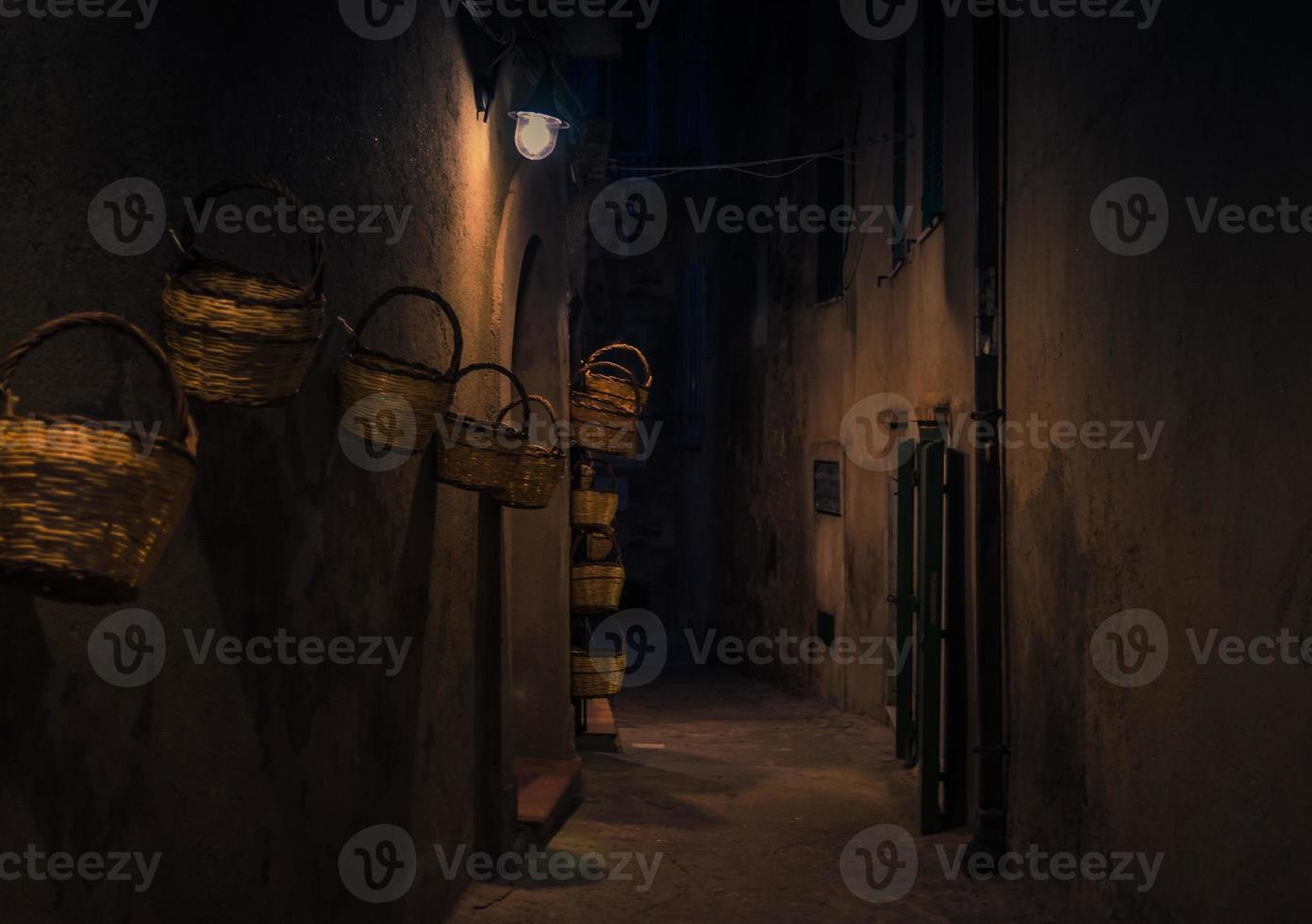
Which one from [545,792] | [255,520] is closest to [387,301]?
[255,520]

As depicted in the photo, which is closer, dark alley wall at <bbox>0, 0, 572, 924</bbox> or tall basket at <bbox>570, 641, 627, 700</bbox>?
dark alley wall at <bbox>0, 0, 572, 924</bbox>

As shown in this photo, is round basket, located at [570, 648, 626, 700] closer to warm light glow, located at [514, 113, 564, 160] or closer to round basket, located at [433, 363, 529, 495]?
warm light glow, located at [514, 113, 564, 160]

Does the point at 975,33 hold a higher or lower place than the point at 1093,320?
higher

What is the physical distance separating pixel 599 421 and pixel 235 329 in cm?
611

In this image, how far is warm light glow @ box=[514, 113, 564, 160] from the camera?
6324 millimetres

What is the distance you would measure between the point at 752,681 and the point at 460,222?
10077 millimetres

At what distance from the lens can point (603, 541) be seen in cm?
983

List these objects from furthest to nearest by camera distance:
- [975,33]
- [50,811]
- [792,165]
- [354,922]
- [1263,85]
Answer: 1. [792,165]
2. [975,33]
3. [354,922]
4. [1263,85]
5. [50,811]

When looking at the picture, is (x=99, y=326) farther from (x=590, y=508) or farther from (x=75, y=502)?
(x=590, y=508)

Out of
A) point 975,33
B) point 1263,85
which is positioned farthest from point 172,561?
point 975,33

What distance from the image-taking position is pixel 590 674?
30.9 feet

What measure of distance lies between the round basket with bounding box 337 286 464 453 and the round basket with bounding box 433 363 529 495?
75 cm

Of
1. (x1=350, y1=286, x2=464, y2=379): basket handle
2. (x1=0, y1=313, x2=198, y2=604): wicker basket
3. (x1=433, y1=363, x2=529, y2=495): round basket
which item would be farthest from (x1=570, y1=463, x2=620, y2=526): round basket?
(x1=0, y1=313, x2=198, y2=604): wicker basket

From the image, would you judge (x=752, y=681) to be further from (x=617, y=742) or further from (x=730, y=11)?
(x=730, y=11)
